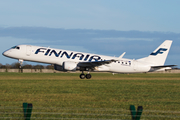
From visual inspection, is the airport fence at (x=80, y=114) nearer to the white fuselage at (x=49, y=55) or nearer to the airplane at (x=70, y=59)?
the airplane at (x=70, y=59)

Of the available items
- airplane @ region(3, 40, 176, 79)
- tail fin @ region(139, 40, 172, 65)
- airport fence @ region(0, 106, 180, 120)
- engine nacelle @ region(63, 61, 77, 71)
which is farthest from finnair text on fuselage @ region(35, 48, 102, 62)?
airport fence @ region(0, 106, 180, 120)

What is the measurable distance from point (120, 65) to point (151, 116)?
1277 inches

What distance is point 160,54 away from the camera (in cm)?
4541

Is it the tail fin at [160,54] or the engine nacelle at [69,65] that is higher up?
the tail fin at [160,54]

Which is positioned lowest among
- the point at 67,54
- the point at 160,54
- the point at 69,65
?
the point at 69,65

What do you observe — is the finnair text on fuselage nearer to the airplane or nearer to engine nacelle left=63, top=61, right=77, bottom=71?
the airplane

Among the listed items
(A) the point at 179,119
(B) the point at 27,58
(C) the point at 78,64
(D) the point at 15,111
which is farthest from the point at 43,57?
(A) the point at 179,119

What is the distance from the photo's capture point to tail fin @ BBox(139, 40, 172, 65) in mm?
45106

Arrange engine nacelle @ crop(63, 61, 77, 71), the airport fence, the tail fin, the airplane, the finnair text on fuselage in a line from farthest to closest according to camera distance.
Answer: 1. the tail fin
2. the finnair text on fuselage
3. the airplane
4. engine nacelle @ crop(63, 61, 77, 71)
5. the airport fence

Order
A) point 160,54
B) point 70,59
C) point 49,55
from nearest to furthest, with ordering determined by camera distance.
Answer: point 49,55 < point 70,59 < point 160,54

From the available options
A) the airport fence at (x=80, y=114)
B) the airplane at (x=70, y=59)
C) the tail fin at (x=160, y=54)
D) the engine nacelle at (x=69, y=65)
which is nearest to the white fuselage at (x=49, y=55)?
the airplane at (x=70, y=59)

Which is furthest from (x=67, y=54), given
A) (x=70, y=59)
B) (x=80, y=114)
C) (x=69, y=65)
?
(x=80, y=114)

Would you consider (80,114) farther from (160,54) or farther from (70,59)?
(160,54)

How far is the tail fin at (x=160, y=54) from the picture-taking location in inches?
1776
